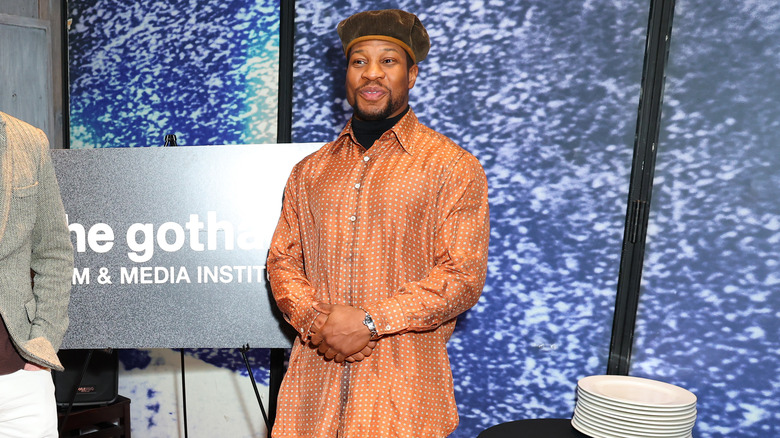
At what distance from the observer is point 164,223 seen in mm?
1878

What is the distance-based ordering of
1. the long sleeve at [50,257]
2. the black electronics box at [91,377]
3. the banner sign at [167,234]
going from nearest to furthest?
the long sleeve at [50,257] → the banner sign at [167,234] → the black electronics box at [91,377]

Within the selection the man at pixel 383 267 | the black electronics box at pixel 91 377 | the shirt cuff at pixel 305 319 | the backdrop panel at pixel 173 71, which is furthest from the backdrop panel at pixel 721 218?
the black electronics box at pixel 91 377

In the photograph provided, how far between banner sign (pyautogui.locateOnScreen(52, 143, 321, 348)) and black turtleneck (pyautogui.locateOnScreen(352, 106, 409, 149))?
0.41m

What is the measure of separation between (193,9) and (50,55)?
0.83 m

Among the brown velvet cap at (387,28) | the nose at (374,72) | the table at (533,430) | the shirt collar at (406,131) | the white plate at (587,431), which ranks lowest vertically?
the table at (533,430)

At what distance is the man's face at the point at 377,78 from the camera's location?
145 centimetres

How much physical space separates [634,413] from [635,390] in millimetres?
186

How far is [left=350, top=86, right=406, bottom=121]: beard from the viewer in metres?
1.46

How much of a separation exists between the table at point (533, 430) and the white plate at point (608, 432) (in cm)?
2

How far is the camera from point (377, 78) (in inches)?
56.9

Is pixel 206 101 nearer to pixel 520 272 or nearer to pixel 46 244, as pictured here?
pixel 46 244

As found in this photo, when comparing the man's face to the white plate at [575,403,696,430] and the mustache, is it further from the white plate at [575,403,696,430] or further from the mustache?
the white plate at [575,403,696,430]

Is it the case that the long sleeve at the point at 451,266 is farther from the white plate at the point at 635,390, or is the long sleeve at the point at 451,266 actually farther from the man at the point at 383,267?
the white plate at the point at 635,390

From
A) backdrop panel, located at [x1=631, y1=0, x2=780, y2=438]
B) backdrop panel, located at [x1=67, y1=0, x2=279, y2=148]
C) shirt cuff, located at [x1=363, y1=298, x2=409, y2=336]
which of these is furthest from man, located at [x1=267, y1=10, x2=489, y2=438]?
backdrop panel, located at [x1=67, y1=0, x2=279, y2=148]
